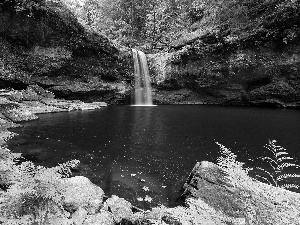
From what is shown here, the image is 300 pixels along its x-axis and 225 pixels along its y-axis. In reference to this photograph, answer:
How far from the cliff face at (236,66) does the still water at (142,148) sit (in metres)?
14.9

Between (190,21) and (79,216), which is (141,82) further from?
(79,216)

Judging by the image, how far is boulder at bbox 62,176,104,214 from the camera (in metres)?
5.18

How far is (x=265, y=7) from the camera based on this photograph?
1010 inches

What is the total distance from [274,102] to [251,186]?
1259 inches

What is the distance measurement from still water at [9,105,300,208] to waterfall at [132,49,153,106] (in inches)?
668

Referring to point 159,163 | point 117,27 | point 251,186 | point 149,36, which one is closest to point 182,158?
point 159,163

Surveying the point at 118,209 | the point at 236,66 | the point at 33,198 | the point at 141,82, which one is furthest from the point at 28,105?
the point at 236,66

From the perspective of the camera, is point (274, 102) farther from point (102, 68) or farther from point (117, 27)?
point (117, 27)

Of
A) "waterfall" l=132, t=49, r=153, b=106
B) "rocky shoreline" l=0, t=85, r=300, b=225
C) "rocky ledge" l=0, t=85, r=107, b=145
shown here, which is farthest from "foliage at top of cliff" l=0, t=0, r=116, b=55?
"rocky shoreline" l=0, t=85, r=300, b=225

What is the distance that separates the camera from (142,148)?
35.6 feet

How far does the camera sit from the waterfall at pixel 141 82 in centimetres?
3341

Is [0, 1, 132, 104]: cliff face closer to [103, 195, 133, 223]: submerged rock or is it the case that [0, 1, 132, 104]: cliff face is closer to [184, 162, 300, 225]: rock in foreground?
[103, 195, 133, 223]: submerged rock

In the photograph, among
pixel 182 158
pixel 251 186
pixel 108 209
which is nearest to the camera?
pixel 251 186

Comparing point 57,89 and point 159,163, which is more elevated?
point 57,89
